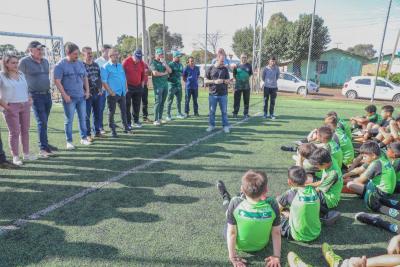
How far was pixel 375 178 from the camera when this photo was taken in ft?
14.2

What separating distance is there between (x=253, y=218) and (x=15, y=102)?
185 inches

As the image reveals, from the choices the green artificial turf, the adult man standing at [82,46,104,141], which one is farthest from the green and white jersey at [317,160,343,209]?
the adult man standing at [82,46,104,141]

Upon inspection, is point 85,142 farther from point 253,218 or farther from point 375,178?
point 375,178

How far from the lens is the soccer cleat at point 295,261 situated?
2.82 metres

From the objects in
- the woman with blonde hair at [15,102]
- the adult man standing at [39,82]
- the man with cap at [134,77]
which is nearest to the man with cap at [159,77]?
the man with cap at [134,77]

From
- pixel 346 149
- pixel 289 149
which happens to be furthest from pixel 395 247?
pixel 289 149

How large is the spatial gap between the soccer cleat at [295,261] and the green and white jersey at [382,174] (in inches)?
81.9

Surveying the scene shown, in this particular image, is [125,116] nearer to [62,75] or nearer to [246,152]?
[62,75]

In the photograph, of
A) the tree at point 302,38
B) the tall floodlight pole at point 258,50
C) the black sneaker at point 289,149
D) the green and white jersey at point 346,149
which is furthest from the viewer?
the tree at point 302,38

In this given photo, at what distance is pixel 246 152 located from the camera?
6.71 meters

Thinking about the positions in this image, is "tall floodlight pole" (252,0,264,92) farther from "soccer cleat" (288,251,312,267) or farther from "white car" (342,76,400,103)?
"soccer cleat" (288,251,312,267)

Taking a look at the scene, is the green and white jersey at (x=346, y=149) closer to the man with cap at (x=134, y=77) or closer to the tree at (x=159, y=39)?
the man with cap at (x=134, y=77)

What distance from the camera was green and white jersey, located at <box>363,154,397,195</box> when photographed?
4.21m

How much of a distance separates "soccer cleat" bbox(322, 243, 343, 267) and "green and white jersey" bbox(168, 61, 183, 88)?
25.4 ft
